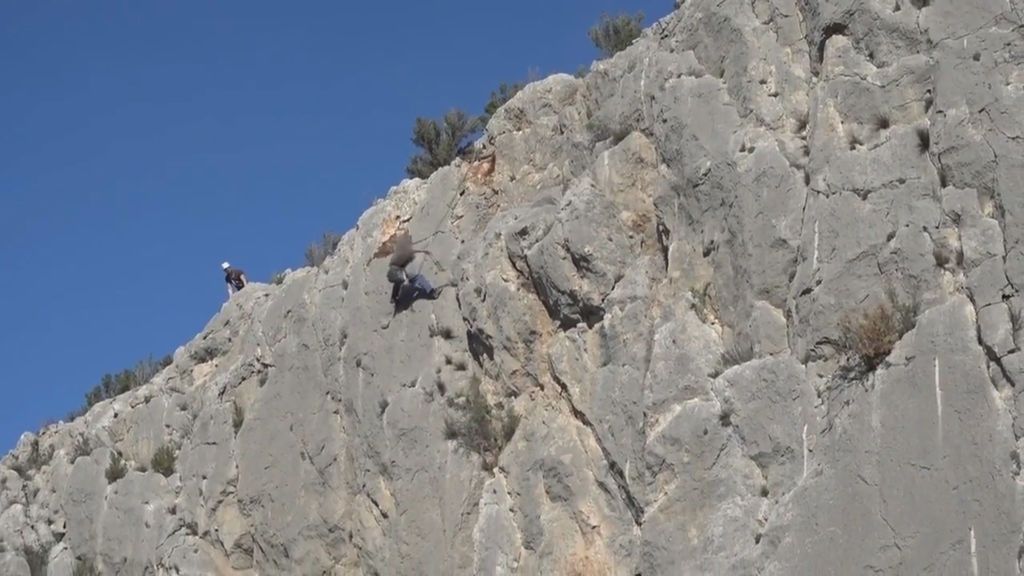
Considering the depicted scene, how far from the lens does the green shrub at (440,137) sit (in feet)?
90.8

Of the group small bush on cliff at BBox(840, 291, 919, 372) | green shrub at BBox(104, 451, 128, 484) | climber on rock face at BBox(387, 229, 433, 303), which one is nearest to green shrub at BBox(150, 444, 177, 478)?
green shrub at BBox(104, 451, 128, 484)

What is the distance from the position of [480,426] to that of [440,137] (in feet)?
34.7

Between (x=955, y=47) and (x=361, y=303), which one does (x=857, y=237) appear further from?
(x=361, y=303)

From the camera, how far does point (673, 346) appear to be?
54.2 ft

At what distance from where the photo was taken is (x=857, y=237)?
14.8 metres

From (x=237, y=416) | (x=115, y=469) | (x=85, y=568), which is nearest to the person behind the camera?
(x=237, y=416)

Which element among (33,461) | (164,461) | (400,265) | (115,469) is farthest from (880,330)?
(33,461)

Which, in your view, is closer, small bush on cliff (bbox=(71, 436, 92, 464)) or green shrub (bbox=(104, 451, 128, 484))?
green shrub (bbox=(104, 451, 128, 484))

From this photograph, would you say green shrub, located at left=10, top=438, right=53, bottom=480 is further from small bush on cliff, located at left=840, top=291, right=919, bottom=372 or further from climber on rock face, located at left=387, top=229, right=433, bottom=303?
small bush on cliff, located at left=840, top=291, right=919, bottom=372

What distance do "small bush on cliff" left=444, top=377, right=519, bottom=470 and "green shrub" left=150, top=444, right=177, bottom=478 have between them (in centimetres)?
705

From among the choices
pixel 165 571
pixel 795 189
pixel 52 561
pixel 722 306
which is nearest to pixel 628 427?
pixel 722 306

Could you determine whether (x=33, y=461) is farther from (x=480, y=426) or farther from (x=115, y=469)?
(x=480, y=426)

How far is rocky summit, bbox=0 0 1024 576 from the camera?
13555 mm

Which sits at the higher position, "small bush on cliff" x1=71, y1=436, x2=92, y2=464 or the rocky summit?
"small bush on cliff" x1=71, y1=436, x2=92, y2=464
